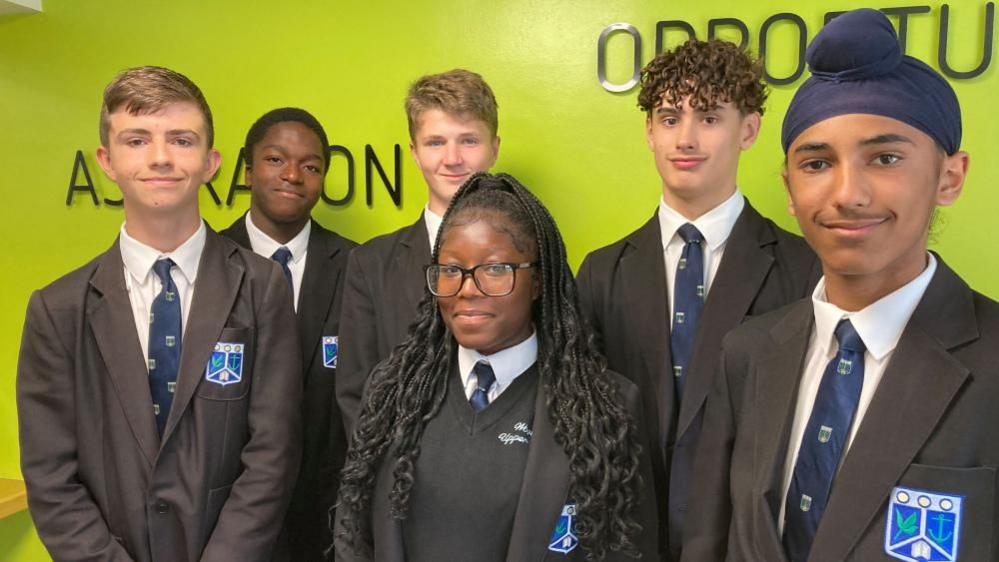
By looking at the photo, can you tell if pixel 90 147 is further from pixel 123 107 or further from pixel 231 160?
pixel 123 107

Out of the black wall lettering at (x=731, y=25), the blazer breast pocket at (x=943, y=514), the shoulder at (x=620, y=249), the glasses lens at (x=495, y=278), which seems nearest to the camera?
the blazer breast pocket at (x=943, y=514)

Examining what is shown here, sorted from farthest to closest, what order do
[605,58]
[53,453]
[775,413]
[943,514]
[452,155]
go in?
[605,58]
[452,155]
[53,453]
[775,413]
[943,514]

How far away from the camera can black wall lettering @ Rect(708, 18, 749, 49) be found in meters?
2.73

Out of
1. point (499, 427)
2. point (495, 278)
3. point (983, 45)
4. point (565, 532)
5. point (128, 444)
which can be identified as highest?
point (983, 45)

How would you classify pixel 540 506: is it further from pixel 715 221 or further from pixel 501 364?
pixel 715 221

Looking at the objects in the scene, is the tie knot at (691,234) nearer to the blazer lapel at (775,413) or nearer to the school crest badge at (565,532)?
the blazer lapel at (775,413)

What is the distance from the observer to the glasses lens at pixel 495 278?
1651mm

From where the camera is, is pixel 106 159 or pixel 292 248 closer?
pixel 106 159

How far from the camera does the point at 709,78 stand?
204 centimetres

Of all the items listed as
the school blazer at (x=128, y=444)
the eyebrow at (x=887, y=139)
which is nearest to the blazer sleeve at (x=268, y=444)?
the school blazer at (x=128, y=444)

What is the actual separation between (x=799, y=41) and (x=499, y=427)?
1.91 m

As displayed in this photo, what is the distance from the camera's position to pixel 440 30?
10.2ft

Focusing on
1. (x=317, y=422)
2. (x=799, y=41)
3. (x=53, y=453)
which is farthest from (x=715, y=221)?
(x=53, y=453)

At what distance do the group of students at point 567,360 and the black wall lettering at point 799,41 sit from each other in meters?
0.69
